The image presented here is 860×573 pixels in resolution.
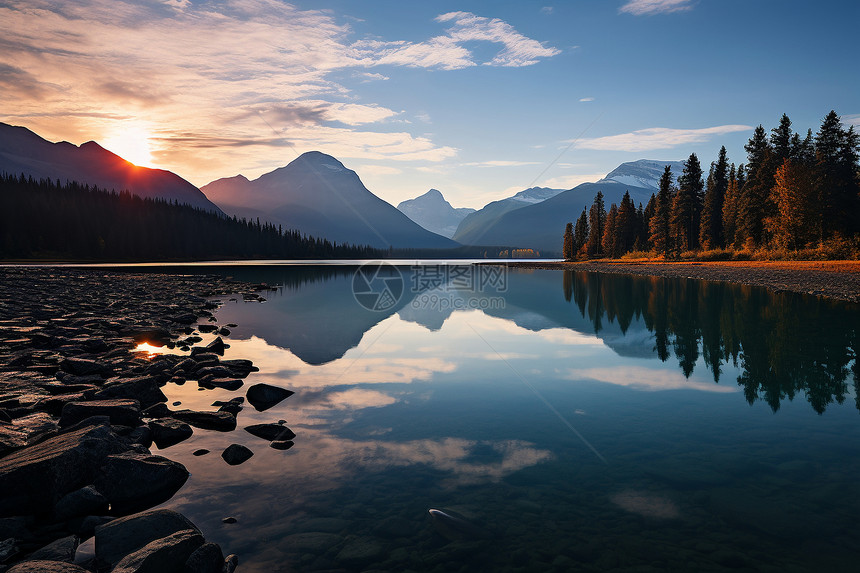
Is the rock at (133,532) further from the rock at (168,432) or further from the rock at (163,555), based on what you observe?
the rock at (168,432)

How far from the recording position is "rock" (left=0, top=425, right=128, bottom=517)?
676cm

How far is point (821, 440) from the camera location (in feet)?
32.7

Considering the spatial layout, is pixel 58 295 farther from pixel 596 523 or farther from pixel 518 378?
pixel 596 523

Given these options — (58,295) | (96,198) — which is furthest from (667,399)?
(96,198)

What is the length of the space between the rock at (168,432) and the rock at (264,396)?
2331mm

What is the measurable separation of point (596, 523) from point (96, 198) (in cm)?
21379

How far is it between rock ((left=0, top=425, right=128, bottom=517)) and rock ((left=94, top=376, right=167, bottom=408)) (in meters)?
3.67

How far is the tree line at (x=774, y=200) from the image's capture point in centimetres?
6600

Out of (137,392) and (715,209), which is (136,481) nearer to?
(137,392)

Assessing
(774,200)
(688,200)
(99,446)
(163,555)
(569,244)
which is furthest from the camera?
(569,244)

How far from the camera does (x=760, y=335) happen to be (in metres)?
22.5

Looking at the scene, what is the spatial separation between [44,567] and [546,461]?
7.68m

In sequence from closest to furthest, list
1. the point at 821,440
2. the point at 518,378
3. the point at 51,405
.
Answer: the point at 821,440 < the point at 51,405 < the point at 518,378

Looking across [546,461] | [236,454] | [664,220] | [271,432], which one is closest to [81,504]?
[236,454]
